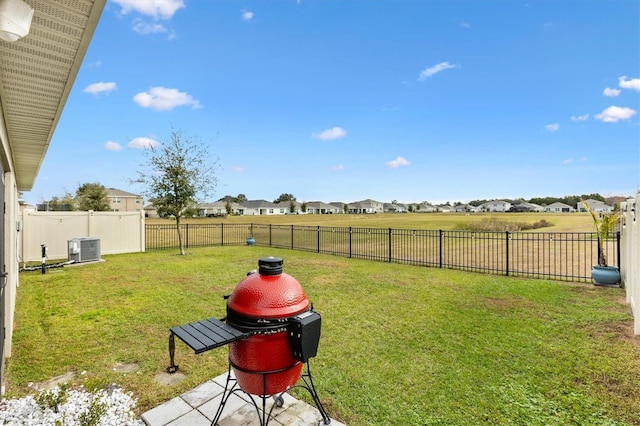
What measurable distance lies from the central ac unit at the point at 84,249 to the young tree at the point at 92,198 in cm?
2395

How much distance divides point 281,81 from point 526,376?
13.3 metres

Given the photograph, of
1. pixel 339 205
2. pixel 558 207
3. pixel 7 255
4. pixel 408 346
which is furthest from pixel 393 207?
pixel 7 255

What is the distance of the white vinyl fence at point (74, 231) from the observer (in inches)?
430

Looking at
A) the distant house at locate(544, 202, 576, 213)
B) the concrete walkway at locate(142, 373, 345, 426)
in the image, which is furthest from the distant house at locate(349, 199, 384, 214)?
the concrete walkway at locate(142, 373, 345, 426)

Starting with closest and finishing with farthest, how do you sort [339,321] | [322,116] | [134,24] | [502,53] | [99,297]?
[339,321], [99,297], [134,24], [502,53], [322,116]

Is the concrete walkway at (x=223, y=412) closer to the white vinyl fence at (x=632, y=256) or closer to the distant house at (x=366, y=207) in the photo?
the white vinyl fence at (x=632, y=256)

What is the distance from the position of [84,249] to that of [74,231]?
7.74ft

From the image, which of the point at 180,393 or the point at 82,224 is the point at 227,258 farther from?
the point at 180,393

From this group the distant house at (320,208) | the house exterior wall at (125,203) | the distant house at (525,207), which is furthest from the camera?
the distant house at (320,208)

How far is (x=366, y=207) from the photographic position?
294 feet

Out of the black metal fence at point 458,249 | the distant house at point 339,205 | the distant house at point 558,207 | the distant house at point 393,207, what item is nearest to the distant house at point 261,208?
the distant house at point 339,205

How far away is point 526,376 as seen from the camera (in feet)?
10.00

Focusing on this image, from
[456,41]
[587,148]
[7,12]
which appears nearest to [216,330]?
[7,12]

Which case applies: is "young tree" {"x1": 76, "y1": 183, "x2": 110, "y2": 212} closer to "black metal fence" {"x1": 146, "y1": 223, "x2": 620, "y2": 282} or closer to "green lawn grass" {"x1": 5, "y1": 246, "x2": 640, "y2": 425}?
"black metal fence" {"x1": 146, "y1": 223, "x2": 620, "y2": 282}
